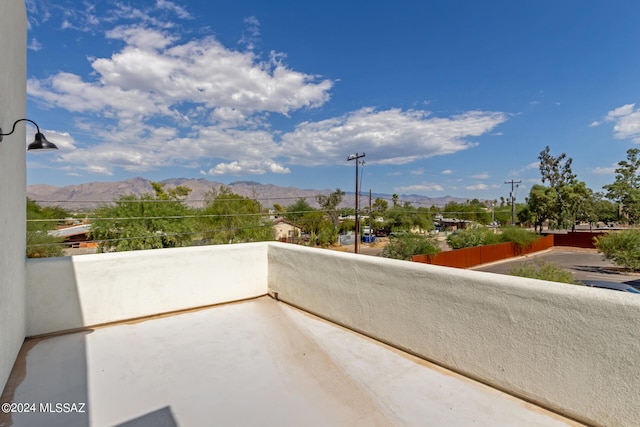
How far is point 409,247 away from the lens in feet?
69.8

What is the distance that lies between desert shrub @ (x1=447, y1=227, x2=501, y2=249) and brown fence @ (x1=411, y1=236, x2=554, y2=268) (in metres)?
0.96

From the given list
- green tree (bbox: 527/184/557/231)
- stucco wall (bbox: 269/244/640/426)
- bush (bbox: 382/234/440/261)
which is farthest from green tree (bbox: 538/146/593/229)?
stucco wall (bbox: 269/244/640/426)

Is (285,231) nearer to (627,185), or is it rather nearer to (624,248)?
(624,248)

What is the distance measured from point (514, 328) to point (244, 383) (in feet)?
7.06

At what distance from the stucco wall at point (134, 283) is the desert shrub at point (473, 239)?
25.6 meters

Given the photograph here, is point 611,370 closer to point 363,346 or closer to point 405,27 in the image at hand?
point 363,346

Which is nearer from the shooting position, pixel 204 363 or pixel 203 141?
pixel 204 363

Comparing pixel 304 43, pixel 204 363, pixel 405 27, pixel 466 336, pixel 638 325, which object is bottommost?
pixel 204 363

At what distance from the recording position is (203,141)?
3438cm

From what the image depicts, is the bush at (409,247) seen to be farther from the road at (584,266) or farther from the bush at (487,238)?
the bush at (487,238)

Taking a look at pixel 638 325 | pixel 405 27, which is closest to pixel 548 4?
pixel 405 27

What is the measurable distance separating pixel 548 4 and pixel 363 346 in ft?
45.7

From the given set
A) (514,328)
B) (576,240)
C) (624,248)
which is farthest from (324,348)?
(576,240)

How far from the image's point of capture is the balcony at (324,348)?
6.43ft
